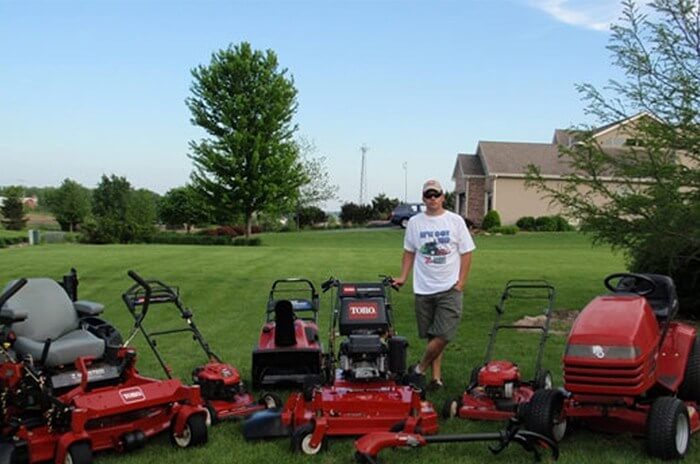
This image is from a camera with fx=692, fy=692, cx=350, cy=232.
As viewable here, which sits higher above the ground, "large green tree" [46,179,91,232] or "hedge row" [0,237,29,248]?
"large green tree" [46,179,91,232]

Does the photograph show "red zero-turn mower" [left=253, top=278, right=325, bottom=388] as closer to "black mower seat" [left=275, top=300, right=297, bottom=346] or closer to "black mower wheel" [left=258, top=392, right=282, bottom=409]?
"black mower seat" [left=275, top=300, right=297, bottom=346]

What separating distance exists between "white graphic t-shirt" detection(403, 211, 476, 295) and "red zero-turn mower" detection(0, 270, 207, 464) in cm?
242

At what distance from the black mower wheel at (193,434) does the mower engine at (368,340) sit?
4.05 ft

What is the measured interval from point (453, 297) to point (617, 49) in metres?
5.21

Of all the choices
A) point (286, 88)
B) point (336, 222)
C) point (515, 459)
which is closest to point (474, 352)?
point (515, 459)

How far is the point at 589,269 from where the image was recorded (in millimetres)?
17578

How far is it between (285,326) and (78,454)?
2568 mm

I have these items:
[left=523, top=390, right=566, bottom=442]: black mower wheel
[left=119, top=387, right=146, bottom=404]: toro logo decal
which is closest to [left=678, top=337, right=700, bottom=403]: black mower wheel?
[left=523, top=390, right=566, bottom=442]: black mower wheel

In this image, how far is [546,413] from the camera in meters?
4.90

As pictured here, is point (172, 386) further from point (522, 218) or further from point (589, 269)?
point (522, 218)

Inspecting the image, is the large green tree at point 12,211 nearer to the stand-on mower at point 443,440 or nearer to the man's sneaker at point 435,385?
the man's sneaker at point 435,385

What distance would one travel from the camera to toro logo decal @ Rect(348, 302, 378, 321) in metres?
6.07

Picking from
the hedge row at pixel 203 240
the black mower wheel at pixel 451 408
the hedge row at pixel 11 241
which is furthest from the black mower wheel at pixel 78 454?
the hedge row at pixel 11 241

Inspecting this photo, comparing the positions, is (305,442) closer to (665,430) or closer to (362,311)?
(362,311)
